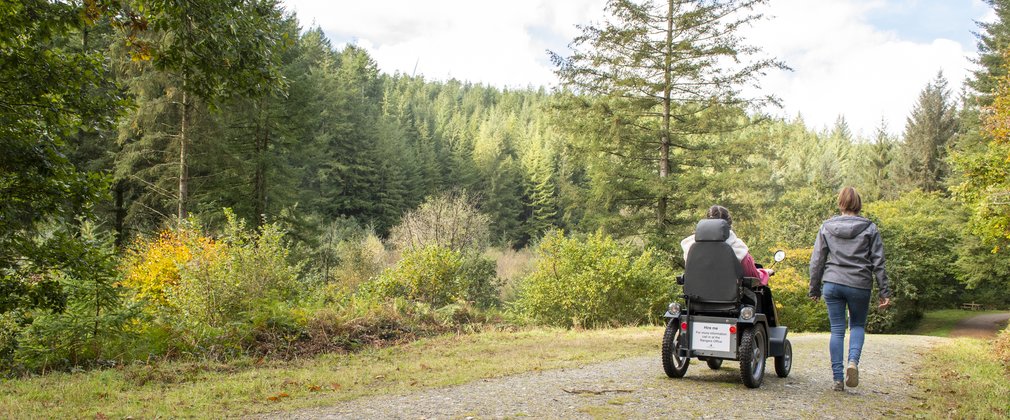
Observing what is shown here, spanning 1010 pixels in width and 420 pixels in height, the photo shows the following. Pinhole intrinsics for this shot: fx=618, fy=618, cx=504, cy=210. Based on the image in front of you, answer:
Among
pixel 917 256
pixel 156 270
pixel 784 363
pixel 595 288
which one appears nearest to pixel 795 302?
pixel 917 256

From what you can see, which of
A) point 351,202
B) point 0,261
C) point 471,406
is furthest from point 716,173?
point 351,202

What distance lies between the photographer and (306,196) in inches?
1182

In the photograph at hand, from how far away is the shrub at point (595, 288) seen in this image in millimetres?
14805

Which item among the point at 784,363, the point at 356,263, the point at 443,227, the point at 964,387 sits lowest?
the point at 356,263

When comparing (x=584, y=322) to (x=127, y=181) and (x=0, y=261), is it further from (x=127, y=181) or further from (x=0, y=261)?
(x=127, y=181)

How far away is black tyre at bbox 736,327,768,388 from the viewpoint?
5.28m

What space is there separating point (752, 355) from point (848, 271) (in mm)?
1101

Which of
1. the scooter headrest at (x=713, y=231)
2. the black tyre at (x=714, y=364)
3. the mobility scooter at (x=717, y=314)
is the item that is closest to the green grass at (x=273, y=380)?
the black tyre at (x=714, y=364)

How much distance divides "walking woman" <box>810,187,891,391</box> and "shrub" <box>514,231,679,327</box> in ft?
29.8

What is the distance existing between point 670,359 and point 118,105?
618cm

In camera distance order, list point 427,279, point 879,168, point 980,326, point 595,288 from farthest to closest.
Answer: point 879,168 → point 980,326 → point 427,279 → point 595,288

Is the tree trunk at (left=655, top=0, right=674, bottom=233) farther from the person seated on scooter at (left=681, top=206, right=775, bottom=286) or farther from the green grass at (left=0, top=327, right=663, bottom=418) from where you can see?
the person seated on scooter at (left=681, top=206, right=775, bottom=286)

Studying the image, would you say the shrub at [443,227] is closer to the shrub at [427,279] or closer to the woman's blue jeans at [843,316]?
the shrub at [427,279]

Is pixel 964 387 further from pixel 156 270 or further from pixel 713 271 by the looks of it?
pixel 156 270
